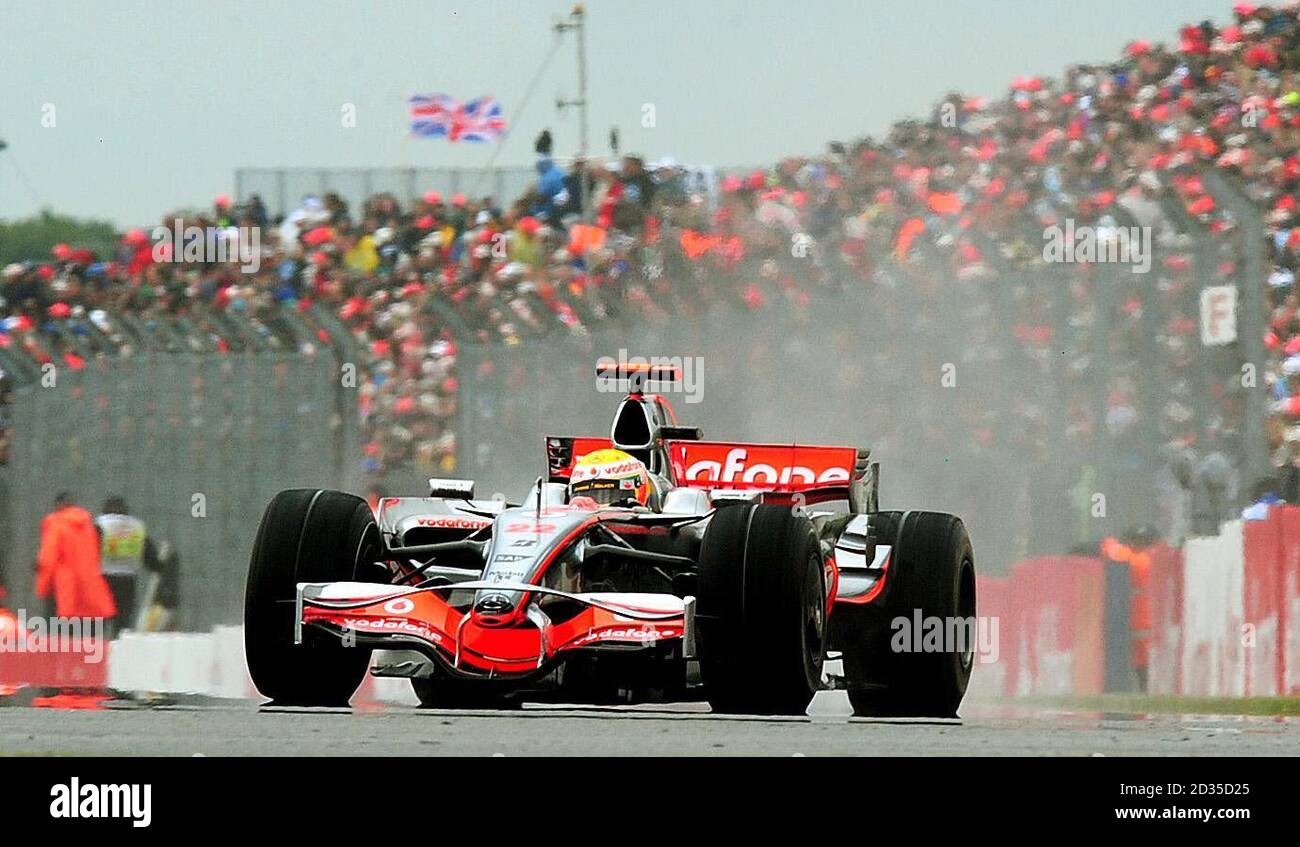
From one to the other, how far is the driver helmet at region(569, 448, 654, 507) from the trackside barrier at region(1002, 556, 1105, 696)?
5.47 meters

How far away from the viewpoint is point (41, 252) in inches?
850

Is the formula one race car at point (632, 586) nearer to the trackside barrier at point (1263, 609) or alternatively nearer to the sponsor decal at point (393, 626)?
the sponsor decal at point (393, 626)

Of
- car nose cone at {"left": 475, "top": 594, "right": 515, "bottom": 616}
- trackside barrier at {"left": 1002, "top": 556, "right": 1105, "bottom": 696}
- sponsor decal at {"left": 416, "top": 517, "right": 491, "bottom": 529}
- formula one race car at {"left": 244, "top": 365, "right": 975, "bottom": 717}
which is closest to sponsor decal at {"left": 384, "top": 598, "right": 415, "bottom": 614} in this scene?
formula one race car at {"left": 244, "top": 365, "right": 975, "bottom": 717}

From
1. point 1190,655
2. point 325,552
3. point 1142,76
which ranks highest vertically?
point 1142,76

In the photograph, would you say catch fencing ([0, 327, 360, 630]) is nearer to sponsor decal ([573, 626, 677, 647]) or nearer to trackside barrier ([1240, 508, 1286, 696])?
trackside barrier ([1240, 508, 1286, 696])

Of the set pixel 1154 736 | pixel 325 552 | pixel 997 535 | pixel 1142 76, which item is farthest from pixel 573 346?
pixel 1154 736

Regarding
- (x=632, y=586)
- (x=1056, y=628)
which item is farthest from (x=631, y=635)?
(x=1056, y=628)

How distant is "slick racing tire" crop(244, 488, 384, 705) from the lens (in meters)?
10.7

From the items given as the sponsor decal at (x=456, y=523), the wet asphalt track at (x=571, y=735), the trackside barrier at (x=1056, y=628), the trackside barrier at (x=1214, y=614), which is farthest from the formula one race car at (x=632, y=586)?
the trackside barrier at (x=1056, y=628)

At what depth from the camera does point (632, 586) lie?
37.0ft

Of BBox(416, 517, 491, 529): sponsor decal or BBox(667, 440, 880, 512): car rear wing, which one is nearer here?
BBox(416, 517, 491, 529): sponsor decal

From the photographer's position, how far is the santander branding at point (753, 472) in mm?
12531

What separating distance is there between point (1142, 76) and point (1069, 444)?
4.21 meters
